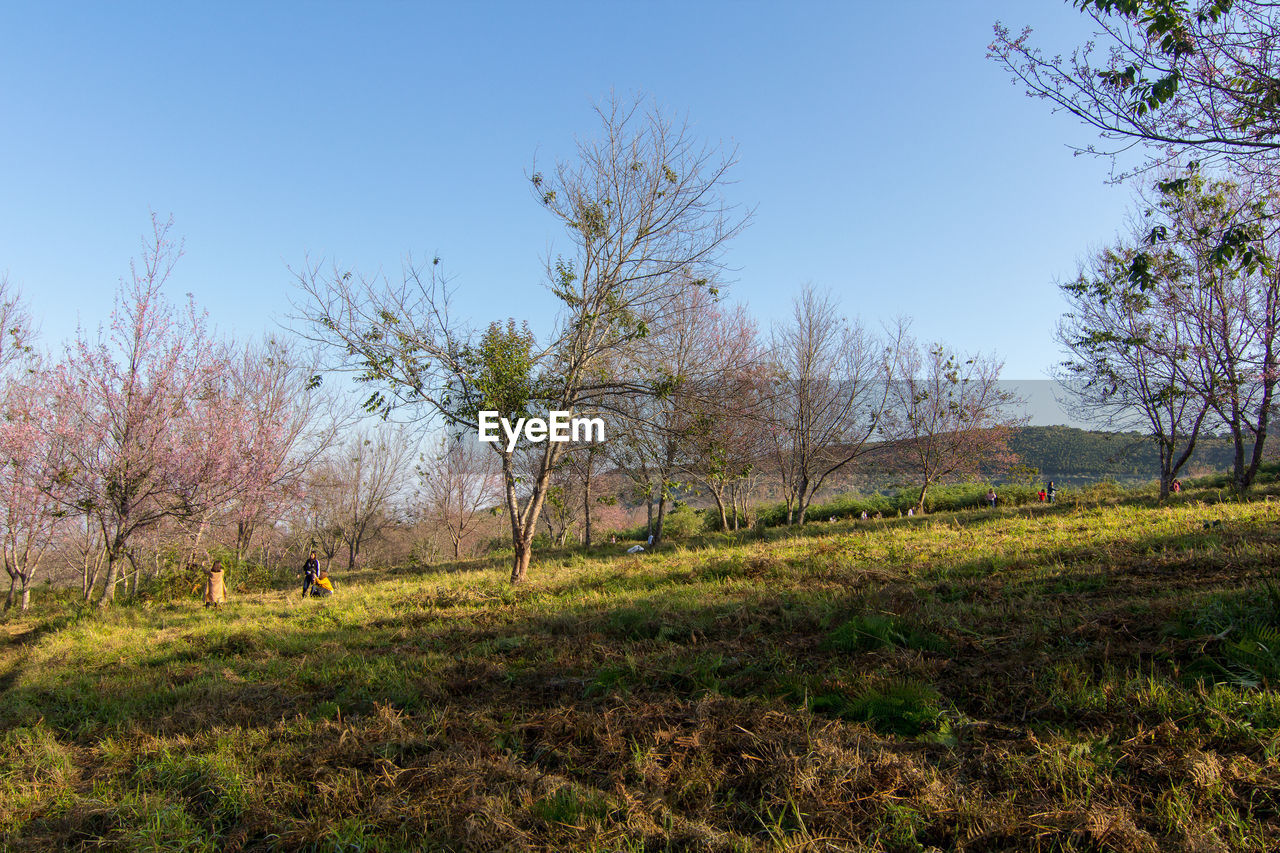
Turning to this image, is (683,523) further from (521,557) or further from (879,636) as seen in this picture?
(879,636)

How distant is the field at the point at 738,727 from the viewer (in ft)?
8.79

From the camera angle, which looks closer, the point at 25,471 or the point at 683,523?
the point at 25,471

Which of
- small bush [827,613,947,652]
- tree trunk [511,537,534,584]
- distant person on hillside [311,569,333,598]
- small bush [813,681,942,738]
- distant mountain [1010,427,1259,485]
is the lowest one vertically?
distant person on hillside [311,569,333,598]

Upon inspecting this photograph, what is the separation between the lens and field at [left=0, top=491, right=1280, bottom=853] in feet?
8.79

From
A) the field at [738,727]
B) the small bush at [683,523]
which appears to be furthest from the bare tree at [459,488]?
the field at [738,727]

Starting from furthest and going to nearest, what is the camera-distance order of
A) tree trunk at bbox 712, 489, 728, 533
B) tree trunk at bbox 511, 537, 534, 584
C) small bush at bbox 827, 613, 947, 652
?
tree trunk at bbox 712, 489, 728, 533 → tree trunk at bbox 511, 537, 534, 584 → small bush at bbox 827, 613, 947, 652

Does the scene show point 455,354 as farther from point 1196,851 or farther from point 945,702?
point 1196,851

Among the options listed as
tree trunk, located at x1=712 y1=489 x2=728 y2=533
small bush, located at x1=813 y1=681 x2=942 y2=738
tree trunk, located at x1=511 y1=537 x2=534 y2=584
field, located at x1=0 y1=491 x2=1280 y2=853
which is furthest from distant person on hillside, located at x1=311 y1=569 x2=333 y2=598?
small bush, located at x1=813 y1=681 x2=942 y2=738


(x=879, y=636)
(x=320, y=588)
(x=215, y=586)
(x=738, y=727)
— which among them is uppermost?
(x=879, y=636)

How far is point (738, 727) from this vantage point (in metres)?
3.52

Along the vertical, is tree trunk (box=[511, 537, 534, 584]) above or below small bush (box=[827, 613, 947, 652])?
below

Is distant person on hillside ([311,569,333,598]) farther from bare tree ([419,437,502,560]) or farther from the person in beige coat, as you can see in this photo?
bare tree ([419,437,502,560])

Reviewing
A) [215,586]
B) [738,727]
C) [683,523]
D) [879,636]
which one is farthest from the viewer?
[683,523]

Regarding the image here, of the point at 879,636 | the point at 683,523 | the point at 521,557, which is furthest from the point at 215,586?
the point at 683,523
